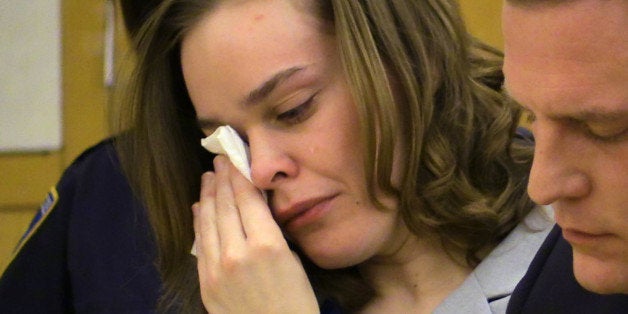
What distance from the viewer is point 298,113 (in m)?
1.05

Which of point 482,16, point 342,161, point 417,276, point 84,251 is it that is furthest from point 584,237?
point 482,16

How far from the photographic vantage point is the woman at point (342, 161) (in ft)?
3.41

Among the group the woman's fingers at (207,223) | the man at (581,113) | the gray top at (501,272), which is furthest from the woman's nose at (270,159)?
the man at (581,113)

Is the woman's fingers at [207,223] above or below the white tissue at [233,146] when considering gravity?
below

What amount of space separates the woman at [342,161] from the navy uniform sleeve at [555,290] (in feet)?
0.82

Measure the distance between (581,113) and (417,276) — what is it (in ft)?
2.07

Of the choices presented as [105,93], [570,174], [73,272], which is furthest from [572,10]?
[105,93]

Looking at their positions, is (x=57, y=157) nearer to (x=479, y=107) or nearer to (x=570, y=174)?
(x=479, y=107)

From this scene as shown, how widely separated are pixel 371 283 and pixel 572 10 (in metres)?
0.71

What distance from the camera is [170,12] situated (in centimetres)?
115

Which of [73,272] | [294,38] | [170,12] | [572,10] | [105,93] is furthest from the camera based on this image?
[105,93]

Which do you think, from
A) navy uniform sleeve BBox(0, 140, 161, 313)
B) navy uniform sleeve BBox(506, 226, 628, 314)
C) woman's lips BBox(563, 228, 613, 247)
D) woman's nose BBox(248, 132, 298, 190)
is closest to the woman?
woman's nose BBox(248, 132, 298, 190)

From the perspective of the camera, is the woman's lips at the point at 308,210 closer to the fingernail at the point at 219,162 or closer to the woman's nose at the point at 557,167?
the fingernail at the point at 219,162

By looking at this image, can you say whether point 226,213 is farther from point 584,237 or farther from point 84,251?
point 584,237
